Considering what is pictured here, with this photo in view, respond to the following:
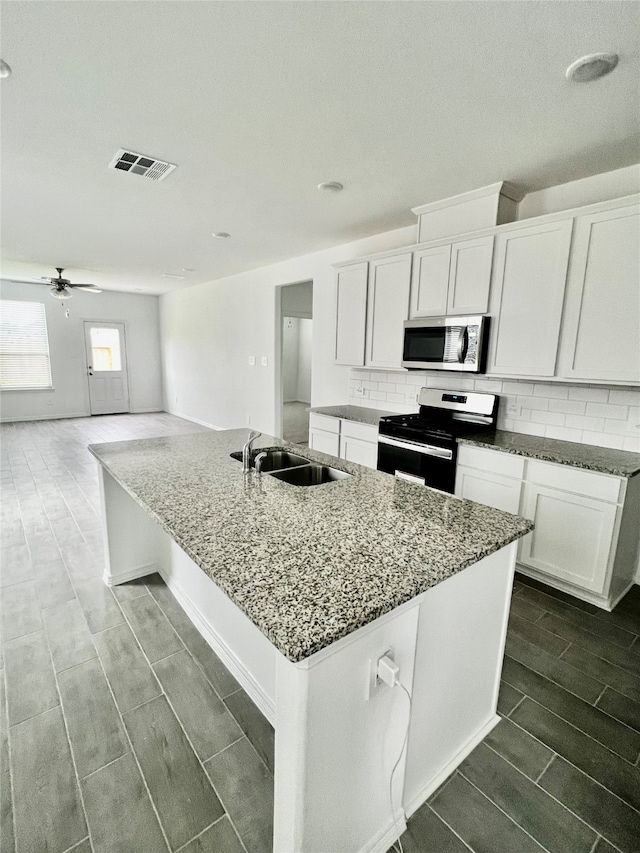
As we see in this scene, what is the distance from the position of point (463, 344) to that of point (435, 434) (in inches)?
27.1

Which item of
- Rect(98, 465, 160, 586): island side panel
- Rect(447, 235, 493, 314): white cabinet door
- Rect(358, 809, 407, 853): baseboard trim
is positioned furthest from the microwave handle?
Rect(358, 809, 407, 853): baseboard trim

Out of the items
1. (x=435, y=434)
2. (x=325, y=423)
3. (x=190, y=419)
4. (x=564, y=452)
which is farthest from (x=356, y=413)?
(x=190, y=419)

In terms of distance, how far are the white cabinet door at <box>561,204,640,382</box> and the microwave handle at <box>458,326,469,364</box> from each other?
24.9 inches

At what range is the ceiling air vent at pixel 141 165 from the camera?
247 cm

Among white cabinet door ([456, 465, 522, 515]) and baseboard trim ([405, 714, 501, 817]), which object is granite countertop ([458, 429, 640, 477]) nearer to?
white cabinet door ([456, 465, 522, 515])

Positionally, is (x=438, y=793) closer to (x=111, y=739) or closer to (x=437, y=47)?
(x=111, y=739)

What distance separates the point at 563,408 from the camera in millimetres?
2816

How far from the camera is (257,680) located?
1692mm

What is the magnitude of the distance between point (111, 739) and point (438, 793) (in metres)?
1.21

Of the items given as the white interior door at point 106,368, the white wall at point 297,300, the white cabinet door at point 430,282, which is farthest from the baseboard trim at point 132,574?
the white interior door at point 106,368

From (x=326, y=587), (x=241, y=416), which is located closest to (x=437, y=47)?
(x=326, y=587)

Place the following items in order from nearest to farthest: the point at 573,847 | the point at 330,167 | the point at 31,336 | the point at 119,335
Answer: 1. the point at 573,847
2. the point at 330,167
3. the point at 31,336
4. the point at 119,335

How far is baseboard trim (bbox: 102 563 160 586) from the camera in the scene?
2.54 m

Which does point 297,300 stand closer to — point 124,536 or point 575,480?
point 124,536
